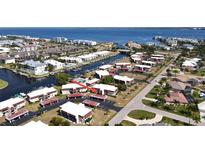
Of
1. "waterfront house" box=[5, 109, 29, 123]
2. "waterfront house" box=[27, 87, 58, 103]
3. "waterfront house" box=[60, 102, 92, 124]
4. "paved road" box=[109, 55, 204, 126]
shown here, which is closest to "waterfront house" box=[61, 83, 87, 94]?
"waterfront house" box=[27, 87, 58, 103]

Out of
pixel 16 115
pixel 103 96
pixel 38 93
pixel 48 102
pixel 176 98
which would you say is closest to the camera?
pixel 16 115

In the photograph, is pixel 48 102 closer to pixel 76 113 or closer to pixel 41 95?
pixel 41 95

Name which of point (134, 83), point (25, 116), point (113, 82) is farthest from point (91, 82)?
point (25, 116)

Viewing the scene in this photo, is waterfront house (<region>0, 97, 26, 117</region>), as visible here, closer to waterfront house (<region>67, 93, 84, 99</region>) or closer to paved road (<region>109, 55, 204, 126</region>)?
waterfront house (<region>67, 93, 84, 99</region>)

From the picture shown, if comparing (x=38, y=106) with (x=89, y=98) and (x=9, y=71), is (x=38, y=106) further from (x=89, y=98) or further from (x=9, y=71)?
(x=9, y=71)

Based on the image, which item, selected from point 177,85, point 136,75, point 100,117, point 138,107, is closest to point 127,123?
point 100,117
